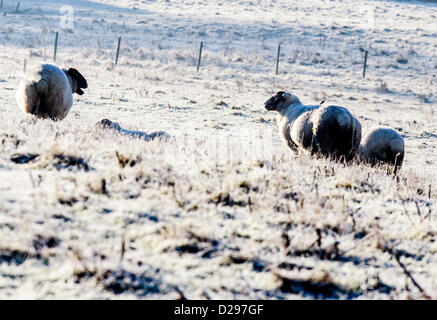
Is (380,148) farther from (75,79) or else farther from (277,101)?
(75,79)

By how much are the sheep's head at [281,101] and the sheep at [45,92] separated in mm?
5057

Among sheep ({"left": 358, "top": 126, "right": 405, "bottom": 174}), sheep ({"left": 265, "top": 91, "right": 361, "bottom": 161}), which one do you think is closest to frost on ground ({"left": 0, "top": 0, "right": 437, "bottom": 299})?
sheep ({"left": 265, "top": 91, "right": 361, "bottom": 161})

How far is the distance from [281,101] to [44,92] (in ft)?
18.7

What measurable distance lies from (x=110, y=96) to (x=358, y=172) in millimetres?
14437

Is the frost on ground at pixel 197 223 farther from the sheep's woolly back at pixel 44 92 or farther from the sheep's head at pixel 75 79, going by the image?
the sheep's head at pixel 75 79

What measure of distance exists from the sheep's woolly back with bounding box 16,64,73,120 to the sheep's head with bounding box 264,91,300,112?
16.7ft

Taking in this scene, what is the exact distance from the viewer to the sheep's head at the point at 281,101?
12.3 metres

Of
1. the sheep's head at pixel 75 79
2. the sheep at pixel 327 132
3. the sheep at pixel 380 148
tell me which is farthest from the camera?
the sheep's head at pixel 75 79

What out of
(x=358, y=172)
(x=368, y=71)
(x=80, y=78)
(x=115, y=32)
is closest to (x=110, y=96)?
(x=80, y=78)

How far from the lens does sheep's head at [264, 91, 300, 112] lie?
1231 centimetres

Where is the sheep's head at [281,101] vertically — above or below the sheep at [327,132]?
above

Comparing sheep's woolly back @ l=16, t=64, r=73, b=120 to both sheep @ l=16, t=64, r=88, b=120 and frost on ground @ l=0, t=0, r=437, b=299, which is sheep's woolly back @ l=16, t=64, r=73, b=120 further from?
frost on ground @ l=0, t=0, r=437, b=299

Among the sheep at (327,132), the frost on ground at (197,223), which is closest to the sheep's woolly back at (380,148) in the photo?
the sheep at (327,132)

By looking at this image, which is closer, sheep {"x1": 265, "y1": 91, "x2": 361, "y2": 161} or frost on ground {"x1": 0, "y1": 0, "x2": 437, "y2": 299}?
frost on ground {"x1": 0, "y1": 0, "x2": 437, "y2": 299}
